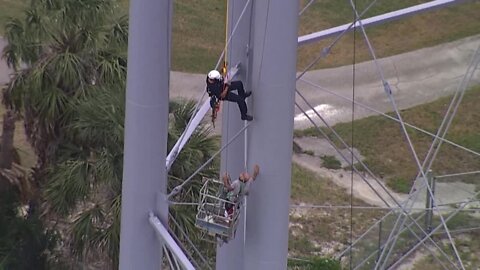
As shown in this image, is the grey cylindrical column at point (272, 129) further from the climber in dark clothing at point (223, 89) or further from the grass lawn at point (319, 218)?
the grass lawn at point (319, 218)

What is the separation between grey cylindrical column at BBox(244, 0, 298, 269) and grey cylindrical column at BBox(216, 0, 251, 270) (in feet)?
5.72

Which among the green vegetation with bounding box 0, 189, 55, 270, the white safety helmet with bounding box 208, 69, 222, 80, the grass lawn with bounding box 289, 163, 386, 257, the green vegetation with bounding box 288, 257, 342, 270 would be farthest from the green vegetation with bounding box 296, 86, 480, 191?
the white safety helmet with bounding box 208, 69, 222, 80

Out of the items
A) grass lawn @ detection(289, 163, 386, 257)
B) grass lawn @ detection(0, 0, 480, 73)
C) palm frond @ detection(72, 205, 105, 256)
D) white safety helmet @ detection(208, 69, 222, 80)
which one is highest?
grass lawn @ detection(0, 0, 480, 73)

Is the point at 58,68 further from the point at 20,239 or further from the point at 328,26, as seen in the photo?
the point at 328,26

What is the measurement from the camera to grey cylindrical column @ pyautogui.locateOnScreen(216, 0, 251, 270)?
850 centimetres

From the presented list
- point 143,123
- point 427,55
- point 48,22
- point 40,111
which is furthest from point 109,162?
point 427,55

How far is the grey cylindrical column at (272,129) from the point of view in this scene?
20.9 feet

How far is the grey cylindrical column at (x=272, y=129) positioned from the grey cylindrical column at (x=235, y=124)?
5.72ft

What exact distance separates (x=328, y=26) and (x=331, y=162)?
408 inches

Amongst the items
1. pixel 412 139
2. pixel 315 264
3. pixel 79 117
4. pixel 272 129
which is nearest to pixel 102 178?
pixel 79 117

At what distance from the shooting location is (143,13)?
788cm

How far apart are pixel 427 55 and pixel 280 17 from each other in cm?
2164

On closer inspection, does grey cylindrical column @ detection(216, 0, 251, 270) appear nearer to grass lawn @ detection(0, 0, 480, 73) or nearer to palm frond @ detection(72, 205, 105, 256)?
palm frond @ detection(72, 205, 105, 256)

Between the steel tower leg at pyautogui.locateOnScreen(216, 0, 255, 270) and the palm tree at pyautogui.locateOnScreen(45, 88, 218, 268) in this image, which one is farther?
the palm tree at pyautogui.locateOnScreen(45, 88, 218, 268)
